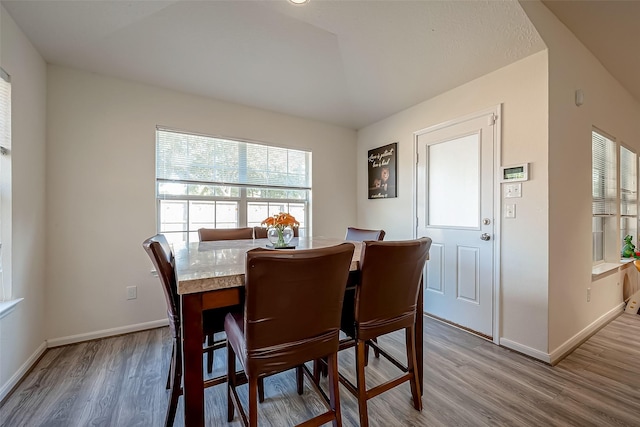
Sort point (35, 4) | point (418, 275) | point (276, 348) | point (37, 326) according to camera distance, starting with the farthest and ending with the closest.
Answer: point (37, 326)
point (35, 4)
point (418, 275)
point (276, 348)

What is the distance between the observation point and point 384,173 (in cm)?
354

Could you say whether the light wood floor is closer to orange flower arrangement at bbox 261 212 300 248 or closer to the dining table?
the dining table

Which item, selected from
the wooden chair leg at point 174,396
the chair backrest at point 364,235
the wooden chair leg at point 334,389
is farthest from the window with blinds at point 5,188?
the chair backrest at point 364,235

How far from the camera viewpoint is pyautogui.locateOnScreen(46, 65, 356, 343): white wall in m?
2.27

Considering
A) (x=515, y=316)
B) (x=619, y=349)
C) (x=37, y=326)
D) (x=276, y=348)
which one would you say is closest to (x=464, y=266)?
(x=515, y=316)

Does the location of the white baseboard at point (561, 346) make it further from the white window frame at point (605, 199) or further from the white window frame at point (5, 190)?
the white window frame at point (5, 190)

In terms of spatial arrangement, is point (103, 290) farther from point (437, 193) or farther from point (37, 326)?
point (437, 193)

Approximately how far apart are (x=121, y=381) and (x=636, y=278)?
18.4ft

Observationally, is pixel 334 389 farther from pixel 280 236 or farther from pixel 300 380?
pixel 280 236

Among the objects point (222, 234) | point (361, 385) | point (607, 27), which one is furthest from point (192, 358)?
point (607, 27)

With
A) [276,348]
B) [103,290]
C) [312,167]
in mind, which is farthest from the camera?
[312,167]

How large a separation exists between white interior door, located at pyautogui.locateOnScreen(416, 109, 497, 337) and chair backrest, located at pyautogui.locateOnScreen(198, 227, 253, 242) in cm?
198

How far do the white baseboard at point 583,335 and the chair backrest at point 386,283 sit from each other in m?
1.57

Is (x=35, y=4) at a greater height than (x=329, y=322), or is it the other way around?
(x=35, y=4)
